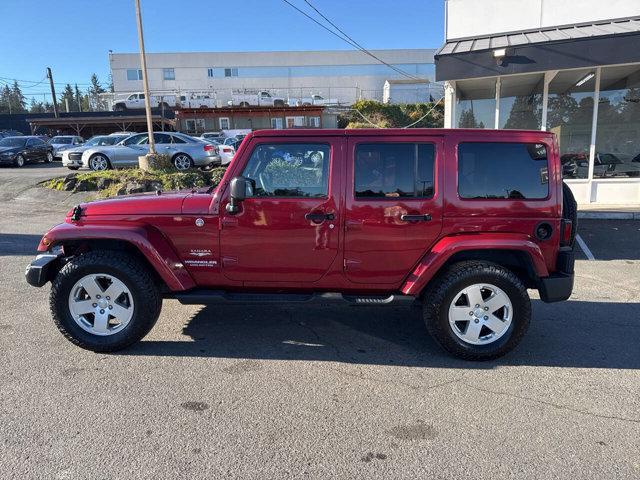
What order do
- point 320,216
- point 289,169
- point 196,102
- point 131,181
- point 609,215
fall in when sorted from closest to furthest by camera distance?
point 320,216
point 289,169
point 609,215
point 131,181
point 196,102

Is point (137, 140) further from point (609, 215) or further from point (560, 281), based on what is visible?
point (560, 281)

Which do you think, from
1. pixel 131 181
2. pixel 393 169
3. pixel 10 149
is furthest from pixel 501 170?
pixel 10 149

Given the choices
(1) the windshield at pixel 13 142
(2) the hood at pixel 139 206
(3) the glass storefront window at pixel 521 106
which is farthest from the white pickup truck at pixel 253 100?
(2) the hood at pixel 139 206

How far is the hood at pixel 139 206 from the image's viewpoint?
3.89 metres

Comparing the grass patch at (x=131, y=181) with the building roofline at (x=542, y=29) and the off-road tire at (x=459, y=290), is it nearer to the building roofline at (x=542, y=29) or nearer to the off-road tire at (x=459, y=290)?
the building roofline at (x=542, y=29)

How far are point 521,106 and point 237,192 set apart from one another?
33.7 feet

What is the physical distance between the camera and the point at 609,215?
9469mm

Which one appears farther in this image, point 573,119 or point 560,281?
point 573,119

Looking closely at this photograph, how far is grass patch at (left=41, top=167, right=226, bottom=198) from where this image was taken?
12.9 metres

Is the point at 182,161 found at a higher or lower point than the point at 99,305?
higher

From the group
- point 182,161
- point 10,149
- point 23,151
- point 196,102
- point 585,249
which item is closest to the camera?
point 585,249

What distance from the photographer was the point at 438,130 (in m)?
3.83

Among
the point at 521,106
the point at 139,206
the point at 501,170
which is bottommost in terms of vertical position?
the point at 139,206

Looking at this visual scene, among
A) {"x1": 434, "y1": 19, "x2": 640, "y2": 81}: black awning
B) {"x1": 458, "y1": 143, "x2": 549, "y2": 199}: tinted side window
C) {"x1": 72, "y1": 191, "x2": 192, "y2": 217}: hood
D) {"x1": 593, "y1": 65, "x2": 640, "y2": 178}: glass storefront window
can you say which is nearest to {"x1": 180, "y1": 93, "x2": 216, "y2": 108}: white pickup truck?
{"x1": 434, "y1": 19, "x2": 640, "y2": 81}: black awning
